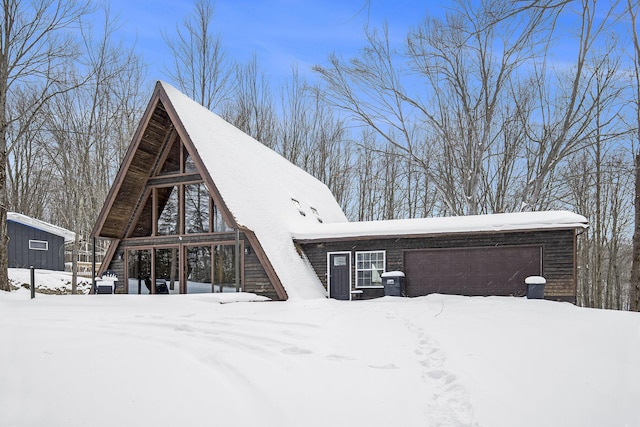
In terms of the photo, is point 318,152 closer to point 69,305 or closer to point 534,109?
point 534,109

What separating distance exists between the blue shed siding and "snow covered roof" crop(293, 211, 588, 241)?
1706 cm

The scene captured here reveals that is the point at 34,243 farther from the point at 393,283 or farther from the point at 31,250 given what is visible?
the point at 393,283

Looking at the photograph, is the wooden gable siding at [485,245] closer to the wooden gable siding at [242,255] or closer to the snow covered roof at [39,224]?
the wooden gable siding at [242,255]

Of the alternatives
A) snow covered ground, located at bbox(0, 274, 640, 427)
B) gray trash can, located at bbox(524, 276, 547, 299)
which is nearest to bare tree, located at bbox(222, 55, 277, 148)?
gray trash can, located at bbox(524, 276, 547, 299)

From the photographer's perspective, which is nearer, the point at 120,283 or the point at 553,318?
the point at 553,318

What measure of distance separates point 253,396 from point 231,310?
6422 millimetres

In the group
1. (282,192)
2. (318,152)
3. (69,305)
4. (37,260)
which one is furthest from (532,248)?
(37,260)

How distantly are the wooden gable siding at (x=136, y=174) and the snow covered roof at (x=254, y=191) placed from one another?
3.20ft

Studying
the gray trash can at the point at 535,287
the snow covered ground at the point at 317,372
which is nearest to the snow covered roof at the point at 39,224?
the snow covered ground at the point at 317,372

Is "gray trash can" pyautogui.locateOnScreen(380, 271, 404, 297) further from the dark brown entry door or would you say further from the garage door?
the dark brown entry door

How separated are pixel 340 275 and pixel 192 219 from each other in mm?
4962

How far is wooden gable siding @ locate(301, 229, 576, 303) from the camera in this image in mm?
12547

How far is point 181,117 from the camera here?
43.3ft

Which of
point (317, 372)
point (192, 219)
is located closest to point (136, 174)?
point (192, 219)
